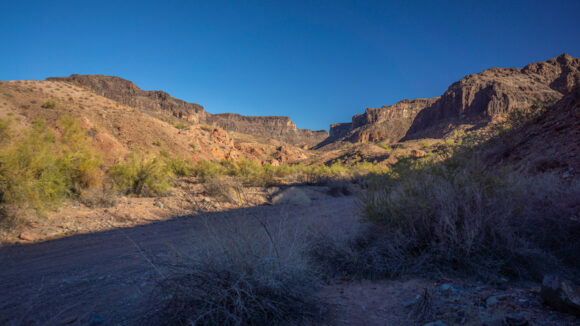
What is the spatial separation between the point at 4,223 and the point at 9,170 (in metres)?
1.18

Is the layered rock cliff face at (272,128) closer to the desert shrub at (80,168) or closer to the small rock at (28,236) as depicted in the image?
the desert shrub at (80,168)

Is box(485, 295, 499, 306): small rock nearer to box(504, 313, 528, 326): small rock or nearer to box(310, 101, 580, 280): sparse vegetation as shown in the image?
box(504, 313, 528, 326): small rock

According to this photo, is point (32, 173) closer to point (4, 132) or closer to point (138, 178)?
point (4, 132)

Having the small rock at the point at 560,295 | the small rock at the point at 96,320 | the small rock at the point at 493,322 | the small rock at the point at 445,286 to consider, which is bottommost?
the small rock at the point at 96,320

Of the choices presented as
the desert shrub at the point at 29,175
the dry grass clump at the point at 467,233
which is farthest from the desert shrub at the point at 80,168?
the dry grass clump at the point at 467,233

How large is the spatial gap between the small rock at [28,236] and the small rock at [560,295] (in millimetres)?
7963

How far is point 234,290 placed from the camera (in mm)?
1968

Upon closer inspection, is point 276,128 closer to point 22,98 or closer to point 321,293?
point 22,98

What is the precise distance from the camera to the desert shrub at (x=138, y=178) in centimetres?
987

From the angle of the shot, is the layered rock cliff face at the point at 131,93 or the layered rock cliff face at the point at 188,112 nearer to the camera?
the layered rock cliff face at the point at 131,93

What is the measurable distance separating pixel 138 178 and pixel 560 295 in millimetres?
11440

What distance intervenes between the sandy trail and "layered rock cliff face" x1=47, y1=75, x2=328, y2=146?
156ft

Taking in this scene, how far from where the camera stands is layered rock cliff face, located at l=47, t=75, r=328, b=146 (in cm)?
6938

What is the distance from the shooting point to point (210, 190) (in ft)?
36.9
